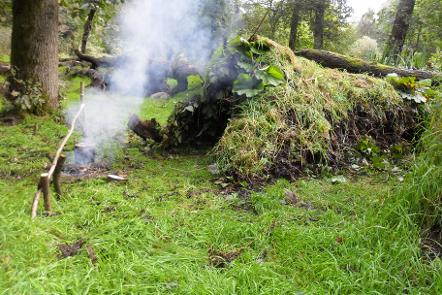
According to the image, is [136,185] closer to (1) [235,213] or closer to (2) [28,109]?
(1) [235,213]

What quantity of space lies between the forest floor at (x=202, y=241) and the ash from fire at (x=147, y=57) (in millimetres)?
1240

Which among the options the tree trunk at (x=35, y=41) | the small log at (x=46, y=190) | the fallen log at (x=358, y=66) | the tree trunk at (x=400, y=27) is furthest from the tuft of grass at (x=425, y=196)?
the tree trunk at (x=400, y=27)

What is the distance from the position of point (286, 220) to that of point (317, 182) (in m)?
1.02

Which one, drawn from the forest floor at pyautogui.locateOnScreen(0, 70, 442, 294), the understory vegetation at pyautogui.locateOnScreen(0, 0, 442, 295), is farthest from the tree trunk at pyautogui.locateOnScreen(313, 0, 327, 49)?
the forest floor at pyautogui.locateOnScreen(0, 70, 442, 294)

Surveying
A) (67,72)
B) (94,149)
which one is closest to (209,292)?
(94,149)

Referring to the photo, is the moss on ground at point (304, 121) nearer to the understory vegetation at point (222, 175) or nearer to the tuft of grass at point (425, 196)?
the understory vegetation at point (222, 175)

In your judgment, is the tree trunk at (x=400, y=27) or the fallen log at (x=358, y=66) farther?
the tree trunk at (x=400, y=27)

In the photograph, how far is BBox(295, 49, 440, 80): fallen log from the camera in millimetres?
5949

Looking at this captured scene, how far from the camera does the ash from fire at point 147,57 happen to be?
17.7 feet

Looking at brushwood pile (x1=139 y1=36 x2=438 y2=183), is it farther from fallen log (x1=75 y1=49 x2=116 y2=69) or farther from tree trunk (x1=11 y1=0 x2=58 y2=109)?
fallen log (x1=75 y1=49 x2=116 y2=69)

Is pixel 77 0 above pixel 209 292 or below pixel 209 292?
above

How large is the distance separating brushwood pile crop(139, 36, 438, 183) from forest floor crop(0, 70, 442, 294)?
37 centimetres

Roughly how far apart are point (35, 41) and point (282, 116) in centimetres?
374

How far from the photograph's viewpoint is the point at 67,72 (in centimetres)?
939
